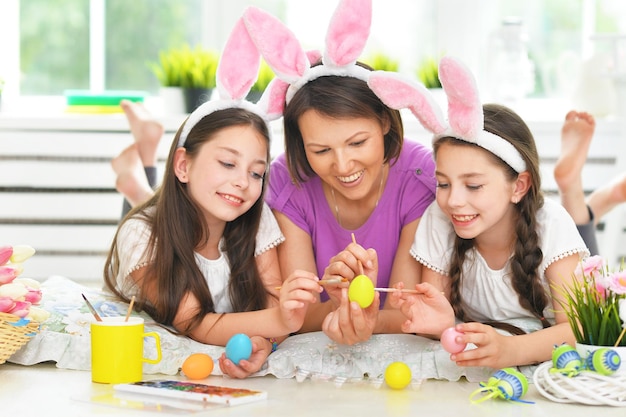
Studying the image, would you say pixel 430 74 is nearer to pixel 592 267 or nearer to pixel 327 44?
pixel 327 44

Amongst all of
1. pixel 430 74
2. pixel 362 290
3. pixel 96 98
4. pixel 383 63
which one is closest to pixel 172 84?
pixel 96 98

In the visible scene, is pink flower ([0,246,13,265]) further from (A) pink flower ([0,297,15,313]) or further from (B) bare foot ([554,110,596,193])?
(B) bare foot ([554,110,596,193])

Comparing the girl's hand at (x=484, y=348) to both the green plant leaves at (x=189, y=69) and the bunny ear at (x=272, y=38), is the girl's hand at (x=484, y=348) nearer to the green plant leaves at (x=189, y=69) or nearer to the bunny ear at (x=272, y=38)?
the bunny ear at (x=272, y=38)

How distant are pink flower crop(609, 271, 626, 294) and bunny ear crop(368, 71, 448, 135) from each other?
0.50 metres

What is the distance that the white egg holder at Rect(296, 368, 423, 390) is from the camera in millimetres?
1756

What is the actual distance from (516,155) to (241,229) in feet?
2.10

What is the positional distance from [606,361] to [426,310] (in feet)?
1.16

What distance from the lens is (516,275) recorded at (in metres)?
1.93

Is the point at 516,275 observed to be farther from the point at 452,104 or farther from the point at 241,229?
the point at 241,229

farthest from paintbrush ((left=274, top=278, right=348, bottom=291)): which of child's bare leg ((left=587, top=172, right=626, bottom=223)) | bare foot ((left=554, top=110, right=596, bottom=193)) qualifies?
child's bare leg ((left=587, top=172, right=626, bottom=223))

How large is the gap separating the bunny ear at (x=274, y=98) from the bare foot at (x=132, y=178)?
791mm

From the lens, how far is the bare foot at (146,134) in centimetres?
290

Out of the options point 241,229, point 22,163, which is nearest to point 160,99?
point 22,163

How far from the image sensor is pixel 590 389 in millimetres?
1561
